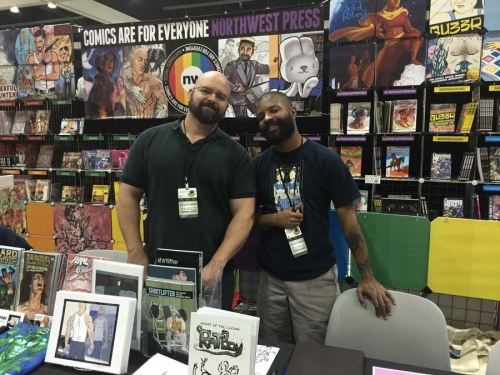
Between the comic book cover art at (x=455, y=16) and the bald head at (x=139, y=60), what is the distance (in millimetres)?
2613

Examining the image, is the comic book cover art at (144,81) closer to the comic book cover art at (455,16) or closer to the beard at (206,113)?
the beard at (206,113)

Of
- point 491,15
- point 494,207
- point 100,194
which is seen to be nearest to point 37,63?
point 100,194

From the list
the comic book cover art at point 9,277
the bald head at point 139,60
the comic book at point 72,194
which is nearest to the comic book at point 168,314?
the comic book cover art at point 9,277

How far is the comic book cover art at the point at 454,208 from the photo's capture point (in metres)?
3.73

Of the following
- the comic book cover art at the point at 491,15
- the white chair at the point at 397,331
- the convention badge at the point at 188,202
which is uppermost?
the comic book cover art at the point at 491,15

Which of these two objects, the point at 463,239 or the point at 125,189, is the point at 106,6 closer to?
the point at 125,189

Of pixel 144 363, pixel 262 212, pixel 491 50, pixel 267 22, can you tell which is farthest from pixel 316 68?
pixel 144 363

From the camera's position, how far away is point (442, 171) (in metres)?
3.79

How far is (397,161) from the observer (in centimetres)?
382

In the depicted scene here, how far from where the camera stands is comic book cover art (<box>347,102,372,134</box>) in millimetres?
3824

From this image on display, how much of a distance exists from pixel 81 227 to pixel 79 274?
286cm

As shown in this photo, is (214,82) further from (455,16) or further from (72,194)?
(72,194)

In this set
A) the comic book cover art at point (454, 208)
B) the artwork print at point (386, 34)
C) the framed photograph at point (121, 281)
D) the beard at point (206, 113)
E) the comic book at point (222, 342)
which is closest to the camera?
the comic book at point (222, 342)

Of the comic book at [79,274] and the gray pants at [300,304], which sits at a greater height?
the comic book at [79,274]
